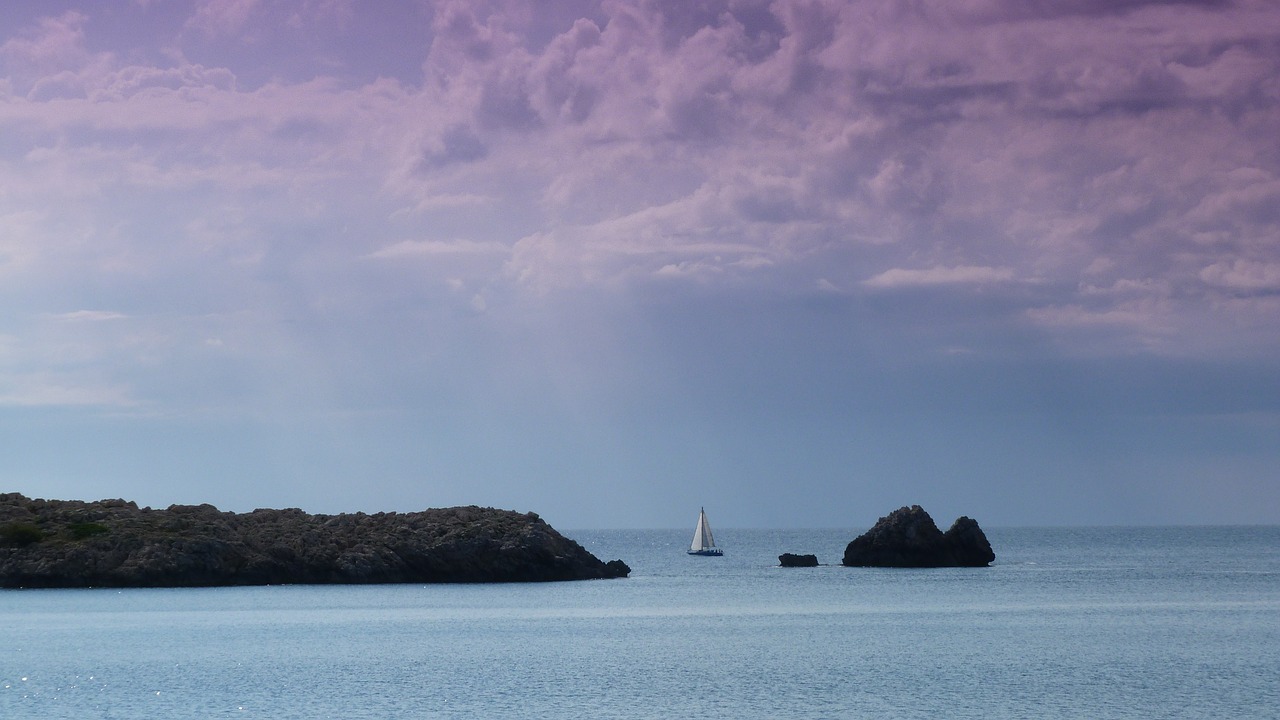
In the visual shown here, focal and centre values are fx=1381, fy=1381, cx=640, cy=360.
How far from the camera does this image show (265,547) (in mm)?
114562

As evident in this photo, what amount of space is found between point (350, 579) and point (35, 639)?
44.2 m

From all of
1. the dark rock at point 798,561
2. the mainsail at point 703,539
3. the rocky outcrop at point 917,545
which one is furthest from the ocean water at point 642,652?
the mainsail at point 703,539

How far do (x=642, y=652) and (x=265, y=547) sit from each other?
5668cm

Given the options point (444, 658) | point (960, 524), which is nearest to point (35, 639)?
point (444, 658)

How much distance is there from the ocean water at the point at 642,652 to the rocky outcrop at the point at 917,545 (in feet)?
68.5

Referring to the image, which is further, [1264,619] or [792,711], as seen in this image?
[1264,619]

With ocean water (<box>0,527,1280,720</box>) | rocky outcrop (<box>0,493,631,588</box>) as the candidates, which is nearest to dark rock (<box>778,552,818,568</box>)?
rocky outcrop (<box>0,493,631,588</box>)

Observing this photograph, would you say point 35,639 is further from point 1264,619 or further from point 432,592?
point 1264,619

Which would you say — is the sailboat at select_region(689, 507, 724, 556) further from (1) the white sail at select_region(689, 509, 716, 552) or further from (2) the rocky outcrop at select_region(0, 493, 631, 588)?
(2) the rocky outcrop at select_region(0, 493, 631, 588)

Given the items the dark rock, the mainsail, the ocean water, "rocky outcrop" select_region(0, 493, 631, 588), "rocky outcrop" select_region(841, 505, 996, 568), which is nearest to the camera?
the ocean water

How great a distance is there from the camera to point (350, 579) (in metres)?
115

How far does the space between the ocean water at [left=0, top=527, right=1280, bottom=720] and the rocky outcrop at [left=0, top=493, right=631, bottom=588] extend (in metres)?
3.93

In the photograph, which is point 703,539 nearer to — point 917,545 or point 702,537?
point 702,537

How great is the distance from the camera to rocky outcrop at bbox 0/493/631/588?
107 m
